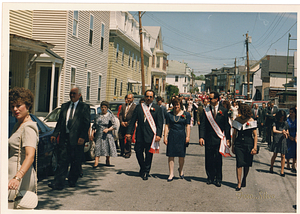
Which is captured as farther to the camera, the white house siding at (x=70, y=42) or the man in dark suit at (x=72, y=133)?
the white house siding at (x=70, y=42)

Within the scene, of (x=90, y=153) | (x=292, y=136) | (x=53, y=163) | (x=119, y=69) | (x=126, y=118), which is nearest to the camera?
(x=53, y=163)

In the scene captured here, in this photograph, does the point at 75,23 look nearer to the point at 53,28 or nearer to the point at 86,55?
the point at 53,28

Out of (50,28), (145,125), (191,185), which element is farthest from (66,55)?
(191,185)

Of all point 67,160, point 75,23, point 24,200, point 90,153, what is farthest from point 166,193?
point 75,23

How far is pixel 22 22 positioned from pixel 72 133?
36.3 ft

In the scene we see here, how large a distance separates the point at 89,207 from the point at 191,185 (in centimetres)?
245

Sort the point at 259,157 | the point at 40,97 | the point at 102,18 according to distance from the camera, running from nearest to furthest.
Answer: the point at 259,157 < the point at 40,97 < the point at 102,18

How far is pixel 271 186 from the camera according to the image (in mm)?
7145

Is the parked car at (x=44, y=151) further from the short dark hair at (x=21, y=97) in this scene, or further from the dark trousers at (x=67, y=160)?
the short dark hair at (x=21, y=97)


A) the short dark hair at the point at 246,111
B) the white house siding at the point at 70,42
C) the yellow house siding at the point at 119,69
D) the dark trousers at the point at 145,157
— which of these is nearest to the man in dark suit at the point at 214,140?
the short dark hair at the point at 246,111

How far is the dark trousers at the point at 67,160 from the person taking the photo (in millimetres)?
6452

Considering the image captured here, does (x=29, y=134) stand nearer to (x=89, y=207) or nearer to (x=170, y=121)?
(x=89, y=207)

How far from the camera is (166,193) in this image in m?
6.29

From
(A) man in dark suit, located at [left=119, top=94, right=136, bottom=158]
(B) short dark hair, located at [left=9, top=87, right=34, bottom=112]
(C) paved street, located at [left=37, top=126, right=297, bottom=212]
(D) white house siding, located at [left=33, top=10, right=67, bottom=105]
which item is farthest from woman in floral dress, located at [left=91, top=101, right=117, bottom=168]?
(D) white house siding, located at [left=33, top=10, right=67, bottom=105]
